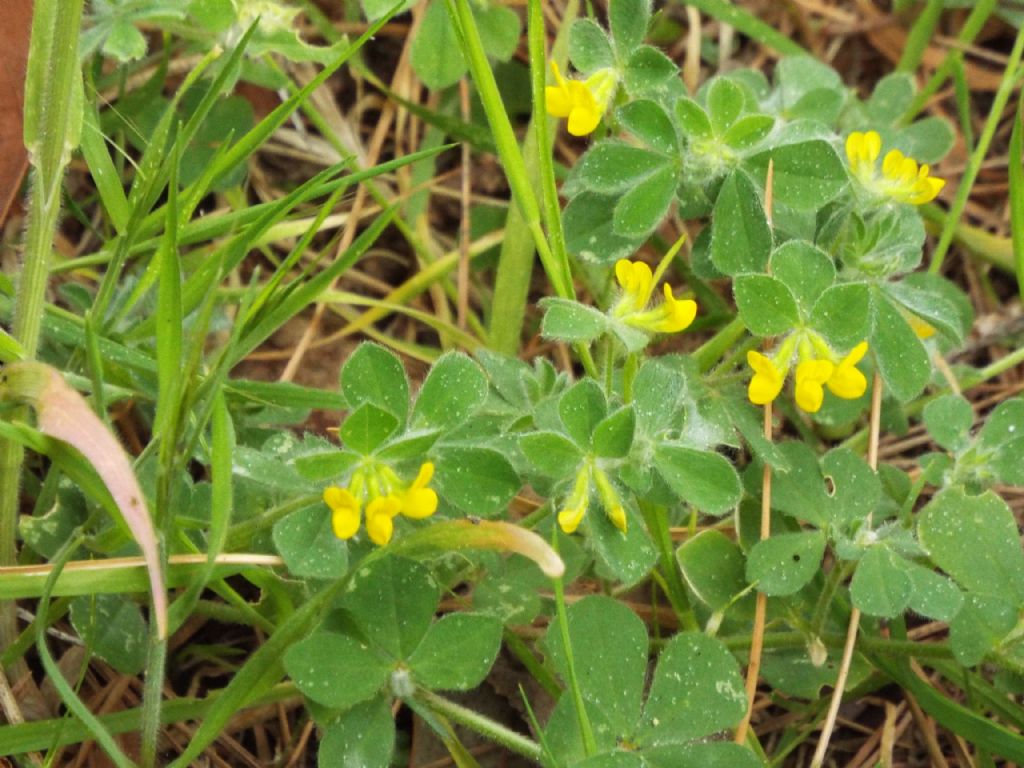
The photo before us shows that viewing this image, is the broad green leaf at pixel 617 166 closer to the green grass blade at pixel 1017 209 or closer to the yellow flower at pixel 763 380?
the yellow flower at pixel 763 380

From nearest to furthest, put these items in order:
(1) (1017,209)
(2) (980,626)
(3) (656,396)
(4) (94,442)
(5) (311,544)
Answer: (4) (94,442) → (5) (311,544) → (3) (656,396) → (2) (980,626) → (1) (1017,209)

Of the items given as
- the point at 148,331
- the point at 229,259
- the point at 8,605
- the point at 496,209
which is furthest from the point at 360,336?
the point at 8,605

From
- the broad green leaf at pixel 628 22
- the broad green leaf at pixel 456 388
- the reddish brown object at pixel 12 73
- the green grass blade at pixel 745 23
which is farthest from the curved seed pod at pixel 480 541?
the green grass blade at pixel 745 23

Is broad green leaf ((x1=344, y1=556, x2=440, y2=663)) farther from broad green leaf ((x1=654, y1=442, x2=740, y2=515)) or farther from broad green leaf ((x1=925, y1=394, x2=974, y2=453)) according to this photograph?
broad green leaf ((x1=925, y1=394, x2=974, y2=453))

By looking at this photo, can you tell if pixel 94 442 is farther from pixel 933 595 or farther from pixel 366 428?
pixel 933 595

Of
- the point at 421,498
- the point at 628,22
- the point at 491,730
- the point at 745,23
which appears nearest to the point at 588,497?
the point at 421,498

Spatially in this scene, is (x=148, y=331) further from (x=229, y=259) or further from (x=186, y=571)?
(x=186, y=571)
